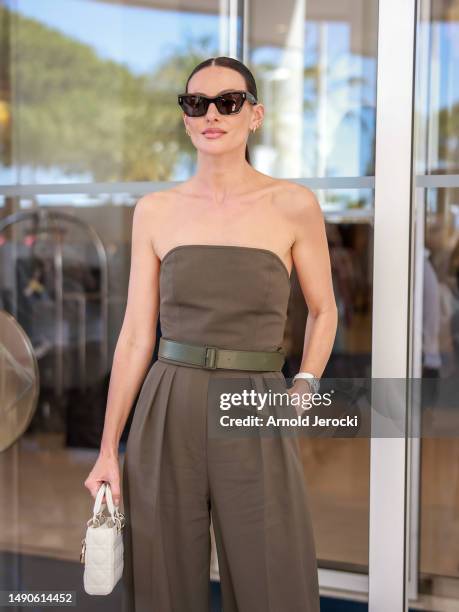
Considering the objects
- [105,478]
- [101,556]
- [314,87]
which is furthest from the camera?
[314,87]

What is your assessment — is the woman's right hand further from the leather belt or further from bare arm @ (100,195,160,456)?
the leather belt

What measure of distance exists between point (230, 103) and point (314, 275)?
48 cm

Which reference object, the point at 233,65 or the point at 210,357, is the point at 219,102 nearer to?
the point at 233,65

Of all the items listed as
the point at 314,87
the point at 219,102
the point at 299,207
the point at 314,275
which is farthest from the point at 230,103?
the point at 314,87

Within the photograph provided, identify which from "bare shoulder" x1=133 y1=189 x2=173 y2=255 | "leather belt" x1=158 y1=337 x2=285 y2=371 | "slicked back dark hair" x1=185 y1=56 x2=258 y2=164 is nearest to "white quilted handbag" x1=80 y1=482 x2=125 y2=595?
"leather belt" x1=158 y1=337 x2=285 y2=371

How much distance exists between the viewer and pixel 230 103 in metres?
1.92

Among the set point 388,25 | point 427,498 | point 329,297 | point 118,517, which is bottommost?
point 427,498

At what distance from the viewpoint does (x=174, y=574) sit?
1988 mm

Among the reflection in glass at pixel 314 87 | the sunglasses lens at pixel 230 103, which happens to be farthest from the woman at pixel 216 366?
the reflection in glass at pixel 314 87

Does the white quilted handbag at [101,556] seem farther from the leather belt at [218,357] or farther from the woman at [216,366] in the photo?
the leather belt at [218,357]

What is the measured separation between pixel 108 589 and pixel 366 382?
0.92 meters

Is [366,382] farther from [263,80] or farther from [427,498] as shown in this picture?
[263,80]

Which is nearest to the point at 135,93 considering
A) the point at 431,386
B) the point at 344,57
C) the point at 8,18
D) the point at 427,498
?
the point at 344,57

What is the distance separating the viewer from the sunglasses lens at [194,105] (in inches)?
75.7
